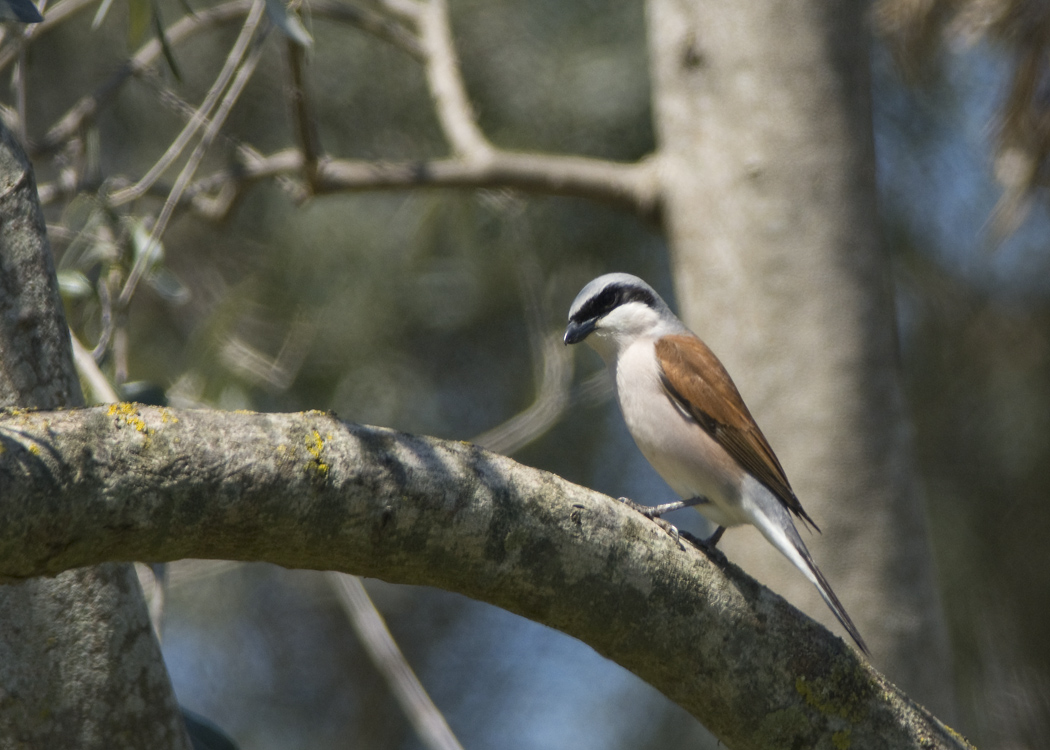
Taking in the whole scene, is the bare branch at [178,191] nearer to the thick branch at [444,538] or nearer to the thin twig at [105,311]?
the thin twig at [105,311]

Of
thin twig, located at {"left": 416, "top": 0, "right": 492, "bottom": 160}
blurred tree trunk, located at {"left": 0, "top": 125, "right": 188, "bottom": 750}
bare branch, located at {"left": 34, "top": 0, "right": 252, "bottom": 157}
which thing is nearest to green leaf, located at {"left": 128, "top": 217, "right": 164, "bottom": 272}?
bare branch, located at {"left": 34, "top": 0, "right": 252, "bottom": 157}

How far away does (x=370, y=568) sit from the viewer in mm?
1501

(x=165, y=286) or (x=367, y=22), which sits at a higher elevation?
(x=367, y=22)

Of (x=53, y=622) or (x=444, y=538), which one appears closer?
(x=444, y=538)

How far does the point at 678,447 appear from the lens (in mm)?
2846

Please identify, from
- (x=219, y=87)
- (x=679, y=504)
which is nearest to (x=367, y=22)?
(x=219, y=87)

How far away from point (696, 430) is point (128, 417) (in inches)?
74.2

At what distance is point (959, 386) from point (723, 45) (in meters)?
3.13

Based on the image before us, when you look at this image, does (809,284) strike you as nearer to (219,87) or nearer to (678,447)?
(678,447)

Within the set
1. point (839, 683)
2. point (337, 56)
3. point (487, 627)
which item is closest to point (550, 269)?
point (337, 56)

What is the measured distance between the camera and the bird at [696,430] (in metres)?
2.79

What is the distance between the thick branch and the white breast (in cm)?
93

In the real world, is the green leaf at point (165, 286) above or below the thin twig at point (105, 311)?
above

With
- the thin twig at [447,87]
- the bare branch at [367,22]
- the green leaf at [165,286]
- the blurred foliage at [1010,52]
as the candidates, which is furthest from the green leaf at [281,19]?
the blurred foliage at [1010,52]
